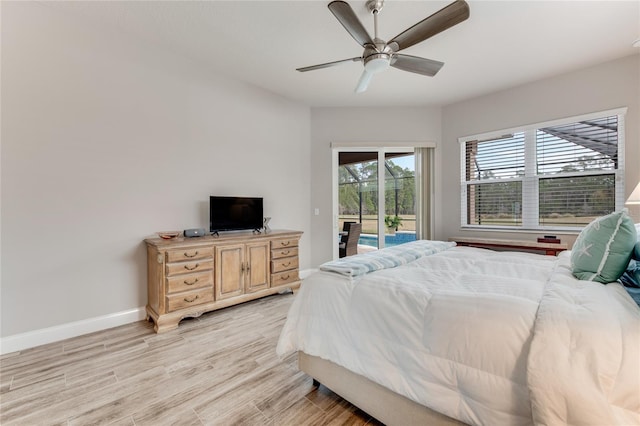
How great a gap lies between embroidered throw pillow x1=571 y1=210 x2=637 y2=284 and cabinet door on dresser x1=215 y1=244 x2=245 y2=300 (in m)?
2.91

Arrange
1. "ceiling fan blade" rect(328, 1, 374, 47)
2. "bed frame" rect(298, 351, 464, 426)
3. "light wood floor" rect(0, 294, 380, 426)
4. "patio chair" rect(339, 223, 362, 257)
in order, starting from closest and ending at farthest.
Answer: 1. "bed frame" rect(298, 351, 464, 426)
2. "light wood floor" rect(0, 294, 380, 426)
3. "ceiling fan blade" rect(328, 1, 374, 47)
4. "patio chair" rect(339, 223, 362, 257)

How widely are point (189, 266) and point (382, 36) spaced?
3.02 meters

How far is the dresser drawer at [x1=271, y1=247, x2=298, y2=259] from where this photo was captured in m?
3.61

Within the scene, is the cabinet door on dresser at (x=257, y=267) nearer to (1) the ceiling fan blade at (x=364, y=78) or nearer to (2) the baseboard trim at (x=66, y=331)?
(2) the baseboard trim at (x=66, y=331)

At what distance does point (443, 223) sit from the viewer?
15.6 feet

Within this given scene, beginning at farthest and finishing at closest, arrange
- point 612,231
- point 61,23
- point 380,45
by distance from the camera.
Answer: point 61,23 < point 380,45 < point 612,231

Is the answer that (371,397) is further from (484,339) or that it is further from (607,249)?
(607,249)

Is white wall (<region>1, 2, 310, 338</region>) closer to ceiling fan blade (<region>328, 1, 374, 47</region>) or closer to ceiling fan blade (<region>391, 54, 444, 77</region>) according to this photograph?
ceiling fan blade (<region>328, 1, 374, 47</region>)

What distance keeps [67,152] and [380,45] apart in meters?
2.93

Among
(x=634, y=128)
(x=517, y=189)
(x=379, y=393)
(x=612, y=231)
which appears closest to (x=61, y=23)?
(x=379, y=393)

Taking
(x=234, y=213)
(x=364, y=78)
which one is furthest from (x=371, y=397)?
(x=234, y=213)

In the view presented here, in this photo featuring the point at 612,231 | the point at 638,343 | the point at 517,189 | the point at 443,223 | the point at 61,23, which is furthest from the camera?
the point at 443,223

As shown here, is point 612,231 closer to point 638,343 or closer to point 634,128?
point 638,343

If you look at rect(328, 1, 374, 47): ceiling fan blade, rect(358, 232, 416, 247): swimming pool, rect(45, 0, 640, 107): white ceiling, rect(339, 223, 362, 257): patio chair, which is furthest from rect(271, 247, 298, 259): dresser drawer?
rect(328, 1, 374, 47): ceiling fan blade
